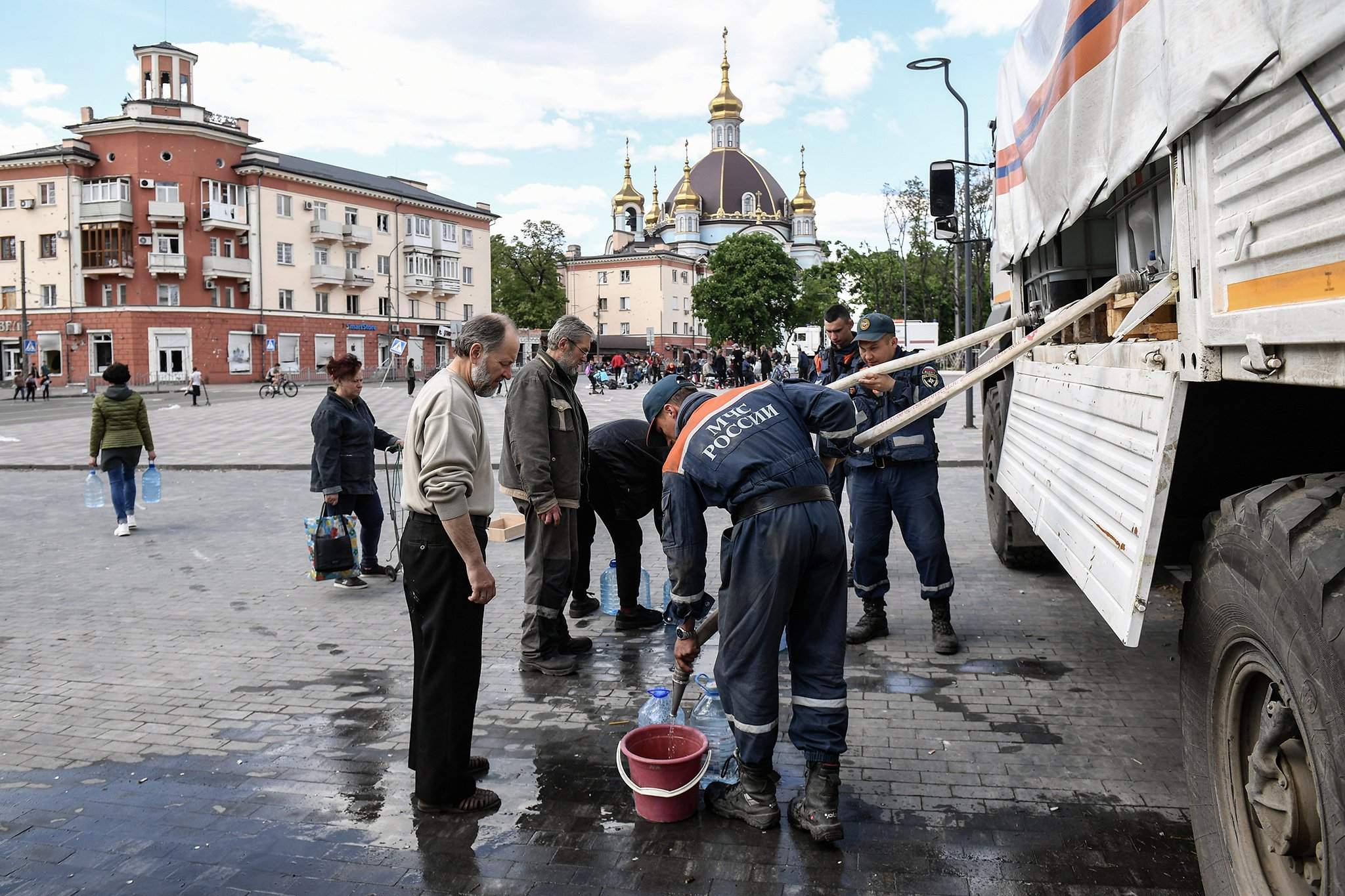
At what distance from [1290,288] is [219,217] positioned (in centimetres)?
6021

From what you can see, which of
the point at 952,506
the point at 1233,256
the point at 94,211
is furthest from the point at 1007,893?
the point at 94,211

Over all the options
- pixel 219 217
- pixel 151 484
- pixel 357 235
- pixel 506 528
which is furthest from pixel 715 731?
pixel 357 235

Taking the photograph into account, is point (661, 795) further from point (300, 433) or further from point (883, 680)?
point (300, 433)

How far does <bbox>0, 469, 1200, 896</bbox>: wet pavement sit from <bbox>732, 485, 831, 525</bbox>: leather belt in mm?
1221

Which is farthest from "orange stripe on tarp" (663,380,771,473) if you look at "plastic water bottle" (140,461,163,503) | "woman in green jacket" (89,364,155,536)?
"plastic water bottle" (140,461,163,503)

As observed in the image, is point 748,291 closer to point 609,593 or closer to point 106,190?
point 106,190

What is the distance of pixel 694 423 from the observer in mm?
3803

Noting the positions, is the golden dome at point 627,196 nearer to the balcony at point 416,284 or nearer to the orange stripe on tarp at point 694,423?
the balcony at point 416,284

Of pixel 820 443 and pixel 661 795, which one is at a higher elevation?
pixel 820 443

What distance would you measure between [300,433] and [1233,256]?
2135cm

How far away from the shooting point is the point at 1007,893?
10.4 ft

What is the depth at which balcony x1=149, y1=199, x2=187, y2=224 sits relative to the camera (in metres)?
53.2

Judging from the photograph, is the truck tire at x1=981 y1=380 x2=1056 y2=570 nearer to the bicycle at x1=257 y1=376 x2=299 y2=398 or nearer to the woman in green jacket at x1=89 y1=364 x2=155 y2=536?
the woman in green jacket at x1=89 y1=364 x2=155 y2=536

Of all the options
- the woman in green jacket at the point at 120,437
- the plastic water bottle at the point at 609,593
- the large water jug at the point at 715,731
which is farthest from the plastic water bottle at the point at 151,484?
the large water jug at the point at 715,731
